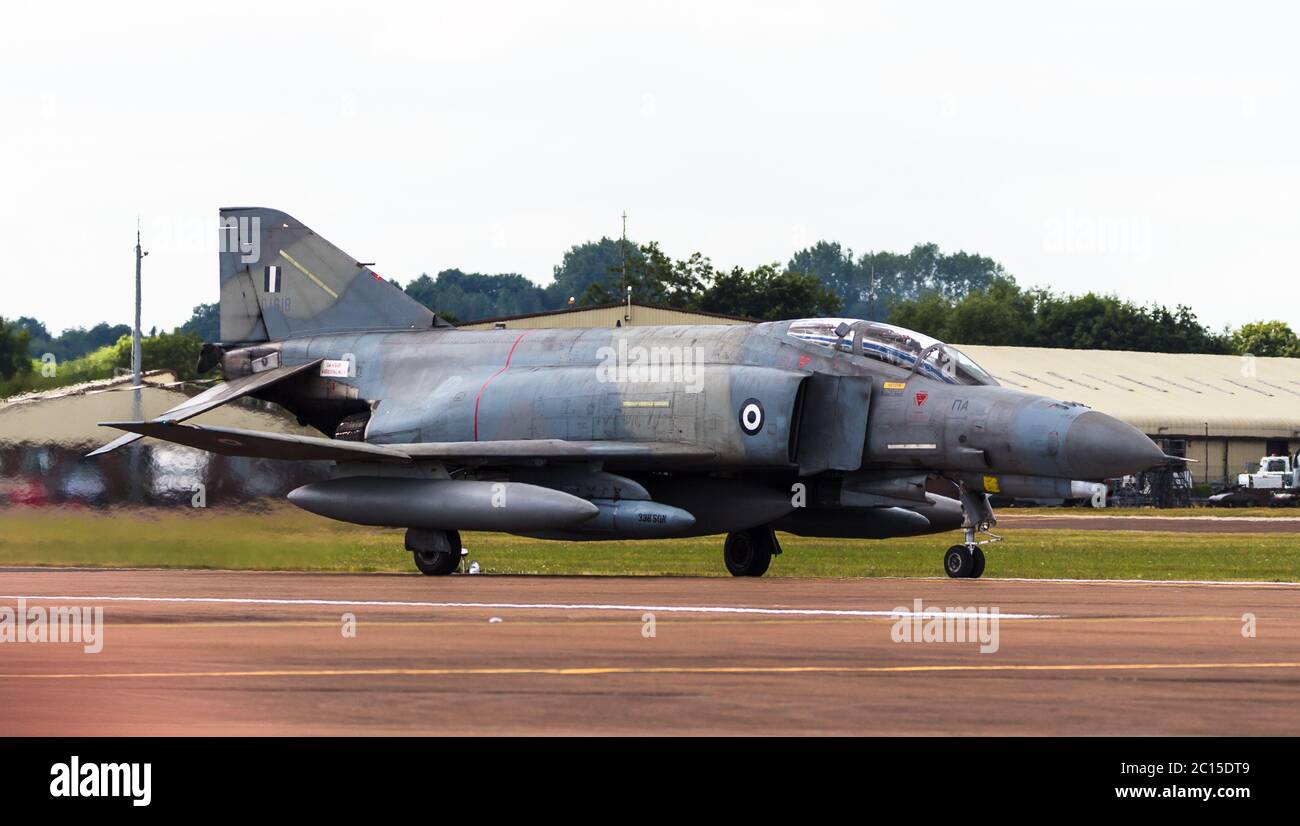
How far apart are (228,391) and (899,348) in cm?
941

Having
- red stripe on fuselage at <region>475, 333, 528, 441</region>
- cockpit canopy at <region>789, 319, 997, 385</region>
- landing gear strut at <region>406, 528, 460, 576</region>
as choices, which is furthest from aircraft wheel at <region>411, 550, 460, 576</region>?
cockpit canopy at <region>789, 319, 997, 385</region>

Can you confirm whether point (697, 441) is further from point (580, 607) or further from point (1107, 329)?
point (1107, 329)

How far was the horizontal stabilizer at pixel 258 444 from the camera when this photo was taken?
2180cm

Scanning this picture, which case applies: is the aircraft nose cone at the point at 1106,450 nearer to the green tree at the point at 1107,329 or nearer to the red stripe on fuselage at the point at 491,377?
the red stripe on fuselage at the point at 491,377

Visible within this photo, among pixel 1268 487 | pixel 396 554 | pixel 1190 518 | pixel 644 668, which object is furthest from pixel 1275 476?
pixel 644 668

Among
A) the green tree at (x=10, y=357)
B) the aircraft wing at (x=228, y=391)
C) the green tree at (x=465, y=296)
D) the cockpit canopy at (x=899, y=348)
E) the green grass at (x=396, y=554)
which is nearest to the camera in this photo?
the cockpit canopy at (x=899, y=348)

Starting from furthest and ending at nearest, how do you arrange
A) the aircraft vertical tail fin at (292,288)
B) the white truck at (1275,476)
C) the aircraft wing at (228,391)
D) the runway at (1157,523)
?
the white truck at (1275,476), the runway at (1157,523), the aircraft vertical tail fin at (292,288), the aircraft wing at (228,391)

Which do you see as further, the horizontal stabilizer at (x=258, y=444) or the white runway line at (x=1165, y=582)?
the horizontal stabilizer at (x=258, y=444)

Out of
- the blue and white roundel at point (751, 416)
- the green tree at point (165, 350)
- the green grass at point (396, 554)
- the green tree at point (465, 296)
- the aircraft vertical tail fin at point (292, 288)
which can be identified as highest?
the green tree at point (465, 296)

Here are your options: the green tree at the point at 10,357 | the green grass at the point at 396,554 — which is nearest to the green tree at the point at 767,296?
the green tree at the point at 10,357

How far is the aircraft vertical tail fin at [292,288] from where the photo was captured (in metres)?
27.4

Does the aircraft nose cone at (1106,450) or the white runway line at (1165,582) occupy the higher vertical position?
the aircraft nose cone at (1106,450)

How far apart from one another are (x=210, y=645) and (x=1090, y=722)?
5666 mm

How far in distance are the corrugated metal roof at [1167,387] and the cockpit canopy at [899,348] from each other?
52.4 metres
